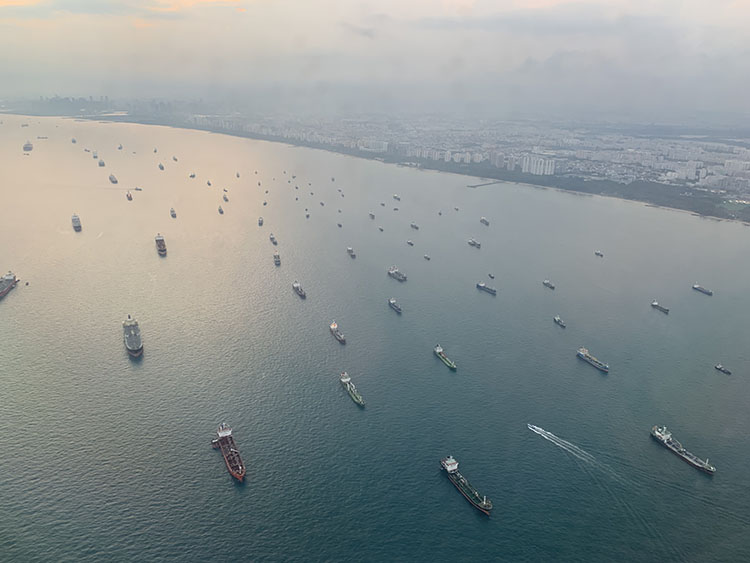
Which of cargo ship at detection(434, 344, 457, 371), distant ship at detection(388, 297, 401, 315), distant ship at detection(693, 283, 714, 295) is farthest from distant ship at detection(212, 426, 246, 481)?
distant ship at detection(693, 283, 714, 295)

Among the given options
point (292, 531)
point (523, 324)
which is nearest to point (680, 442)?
point (523, 324)

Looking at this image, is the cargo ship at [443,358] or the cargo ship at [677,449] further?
the cargo ship at [443,358]

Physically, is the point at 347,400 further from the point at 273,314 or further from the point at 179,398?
the point at 273,314

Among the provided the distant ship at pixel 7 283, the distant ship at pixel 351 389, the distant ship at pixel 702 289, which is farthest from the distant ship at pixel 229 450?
the distant ship at pixel 702 289

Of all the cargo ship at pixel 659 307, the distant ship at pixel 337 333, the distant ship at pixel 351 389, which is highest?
the cargo ship at pixel 659 307

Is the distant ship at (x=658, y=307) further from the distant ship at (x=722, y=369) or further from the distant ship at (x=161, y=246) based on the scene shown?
the distant ship at (x=161, y=246)

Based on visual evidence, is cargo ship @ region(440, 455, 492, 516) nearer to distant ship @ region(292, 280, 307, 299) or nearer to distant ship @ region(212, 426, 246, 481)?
distant ship @ region(212, 426, 246, 481)

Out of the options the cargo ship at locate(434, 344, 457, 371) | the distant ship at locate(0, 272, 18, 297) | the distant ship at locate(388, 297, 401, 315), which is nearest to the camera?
the cargo ship at locate(434, 344, 457, 371)
